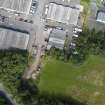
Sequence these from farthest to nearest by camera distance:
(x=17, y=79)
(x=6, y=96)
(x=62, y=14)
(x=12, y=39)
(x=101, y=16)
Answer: (x=101, y=16) → (x=62, y=14) → (x=12, y=39) → (x=6, y=96) → (x=17, y=79)

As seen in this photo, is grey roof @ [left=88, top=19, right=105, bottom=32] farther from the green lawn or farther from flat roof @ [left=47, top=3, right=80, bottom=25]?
the green lawn

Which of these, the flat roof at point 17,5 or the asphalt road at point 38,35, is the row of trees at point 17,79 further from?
the flat roof at point 17,5

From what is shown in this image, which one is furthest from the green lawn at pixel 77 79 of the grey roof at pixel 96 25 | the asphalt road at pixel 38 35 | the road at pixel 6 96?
the road at pixel 6 96

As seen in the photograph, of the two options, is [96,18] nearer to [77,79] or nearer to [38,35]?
[38,35]

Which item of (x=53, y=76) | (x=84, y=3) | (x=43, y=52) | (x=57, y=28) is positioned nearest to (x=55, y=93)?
(x=53, y=76)

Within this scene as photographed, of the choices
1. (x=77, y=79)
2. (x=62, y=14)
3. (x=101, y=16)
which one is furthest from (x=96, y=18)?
(x=77, y=79)
